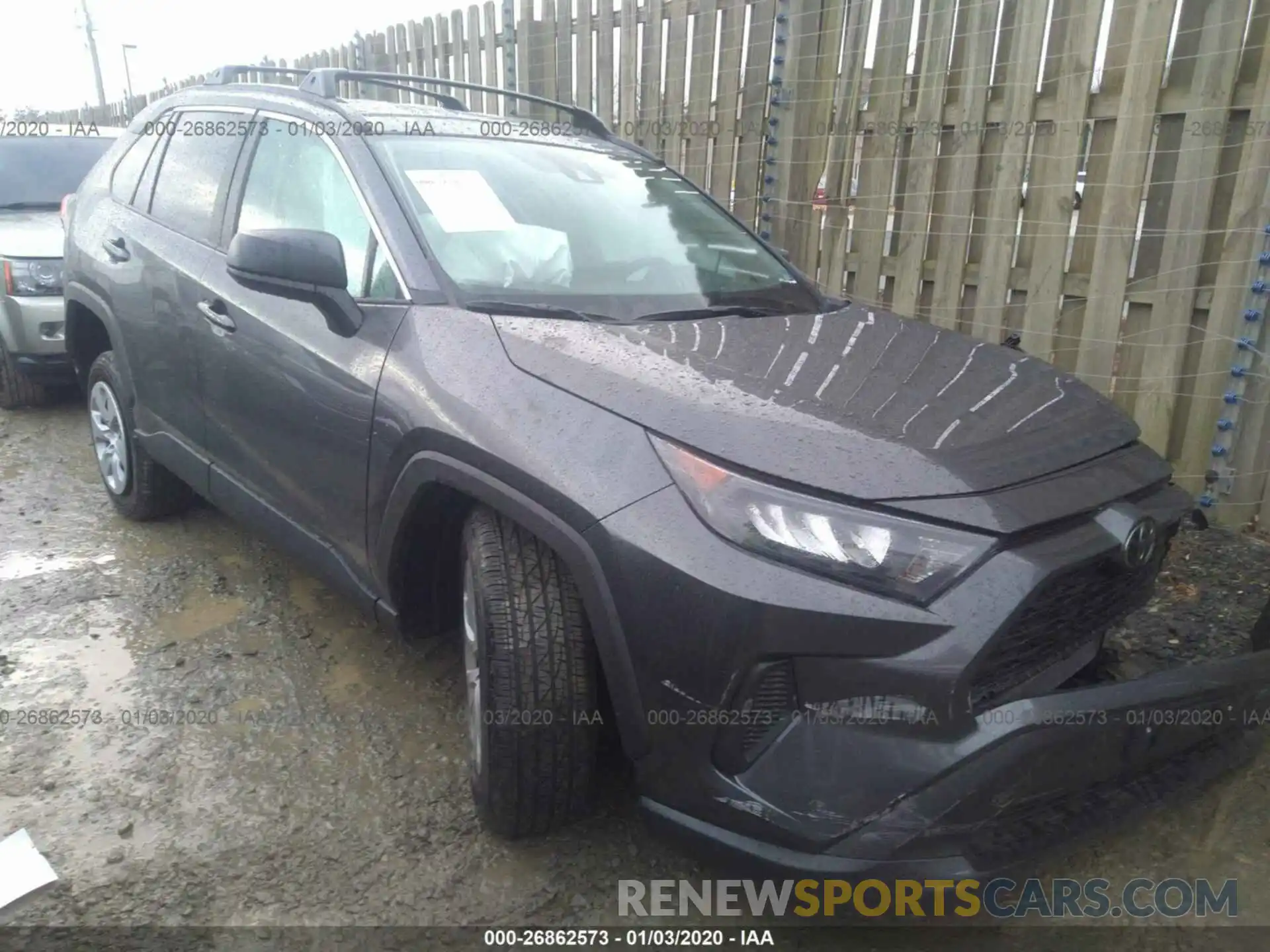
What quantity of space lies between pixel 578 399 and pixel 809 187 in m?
3.77

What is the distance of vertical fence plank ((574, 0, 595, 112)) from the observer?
645cm

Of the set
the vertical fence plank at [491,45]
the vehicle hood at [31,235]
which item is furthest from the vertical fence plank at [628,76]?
the vehicle hood at [31,235]

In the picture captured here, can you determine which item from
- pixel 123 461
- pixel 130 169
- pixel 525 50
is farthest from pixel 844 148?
pixel 123 461

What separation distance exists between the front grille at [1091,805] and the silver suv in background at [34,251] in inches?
213

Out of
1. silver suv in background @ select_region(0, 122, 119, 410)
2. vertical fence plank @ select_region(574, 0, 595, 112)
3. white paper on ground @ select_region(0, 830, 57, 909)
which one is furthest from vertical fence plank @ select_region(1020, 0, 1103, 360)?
silver suv in background @ select_region(0, 122, 119, 410)

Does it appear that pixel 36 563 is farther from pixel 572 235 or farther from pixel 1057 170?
pixel 1057 170

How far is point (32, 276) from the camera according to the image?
541 centimetres

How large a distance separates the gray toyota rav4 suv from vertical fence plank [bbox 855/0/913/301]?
198 centimetres

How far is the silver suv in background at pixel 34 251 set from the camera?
5.39 metres

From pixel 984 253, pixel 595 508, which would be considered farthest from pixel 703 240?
pixel 984 253

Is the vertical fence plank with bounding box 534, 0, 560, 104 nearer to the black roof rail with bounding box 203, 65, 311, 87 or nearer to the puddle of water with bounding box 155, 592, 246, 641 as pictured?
the black roof rail with bounding box 203, 65, 311, 87

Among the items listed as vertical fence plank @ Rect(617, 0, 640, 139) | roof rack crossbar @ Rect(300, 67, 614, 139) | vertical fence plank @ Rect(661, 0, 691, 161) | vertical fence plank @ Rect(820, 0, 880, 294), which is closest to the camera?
roof rack crossbar @ Rect(300, 67, 614, 139)

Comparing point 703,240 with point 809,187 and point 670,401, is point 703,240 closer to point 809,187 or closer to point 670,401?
point 670,401

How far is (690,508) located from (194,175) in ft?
9.07
